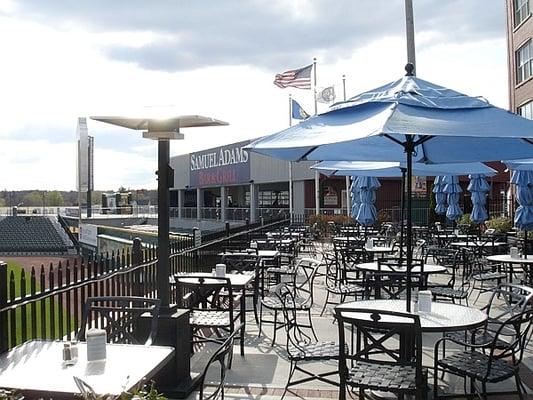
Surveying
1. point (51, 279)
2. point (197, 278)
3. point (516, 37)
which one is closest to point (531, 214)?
point (197, 278)

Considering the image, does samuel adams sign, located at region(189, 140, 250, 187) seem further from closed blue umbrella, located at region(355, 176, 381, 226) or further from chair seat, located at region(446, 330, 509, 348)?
chair seat, located at region(446, 330, 509, 348)

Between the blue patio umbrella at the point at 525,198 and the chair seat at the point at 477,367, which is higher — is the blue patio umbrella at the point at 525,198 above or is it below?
above

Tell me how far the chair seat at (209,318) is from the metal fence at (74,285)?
0.88 metres

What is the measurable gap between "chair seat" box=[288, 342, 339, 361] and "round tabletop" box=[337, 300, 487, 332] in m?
0.39

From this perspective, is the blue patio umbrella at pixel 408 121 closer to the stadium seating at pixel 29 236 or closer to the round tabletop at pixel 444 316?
the round tabletop at pixel 444 316

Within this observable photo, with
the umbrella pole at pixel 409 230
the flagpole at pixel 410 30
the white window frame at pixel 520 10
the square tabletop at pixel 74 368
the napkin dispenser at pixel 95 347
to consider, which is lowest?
the square tabletop at pixel 74 368

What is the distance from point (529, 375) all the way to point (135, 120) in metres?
4.39

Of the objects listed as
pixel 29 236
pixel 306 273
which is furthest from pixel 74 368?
pixel 29 236

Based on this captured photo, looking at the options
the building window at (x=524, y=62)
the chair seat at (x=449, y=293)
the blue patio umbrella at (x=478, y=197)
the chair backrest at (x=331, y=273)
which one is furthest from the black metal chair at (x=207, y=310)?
the building window at (x=524, y=62)

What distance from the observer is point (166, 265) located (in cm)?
529

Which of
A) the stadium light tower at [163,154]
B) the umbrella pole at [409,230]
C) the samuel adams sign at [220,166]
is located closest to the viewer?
the umbrella pole at [409,230]

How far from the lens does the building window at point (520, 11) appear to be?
84.8 feet

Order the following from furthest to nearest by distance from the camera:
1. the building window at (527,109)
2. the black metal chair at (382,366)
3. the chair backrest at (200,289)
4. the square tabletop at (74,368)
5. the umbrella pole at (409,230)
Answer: the building window at (527,109), the chair backrest at (200,289), the umbrella pole at (409,230), the black metal chair at (382,366), the square tabletop at (74,368)

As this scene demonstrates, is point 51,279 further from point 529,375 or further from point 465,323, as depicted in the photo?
point 529,375
